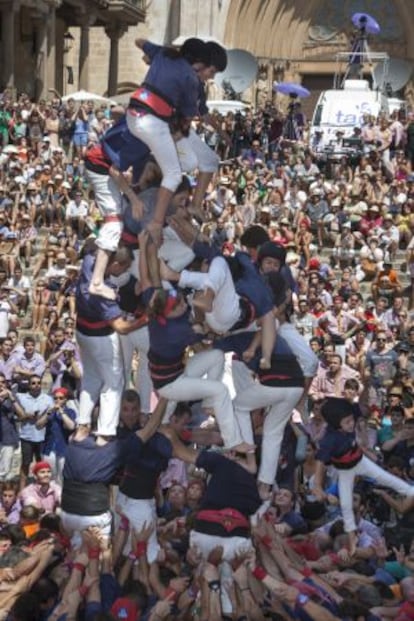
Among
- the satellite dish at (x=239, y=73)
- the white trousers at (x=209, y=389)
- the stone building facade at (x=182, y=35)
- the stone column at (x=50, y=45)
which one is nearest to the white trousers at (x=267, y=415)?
the white trousers at (x=209, y=389)

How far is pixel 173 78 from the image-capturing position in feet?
27.1

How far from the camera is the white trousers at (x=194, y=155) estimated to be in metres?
8.76

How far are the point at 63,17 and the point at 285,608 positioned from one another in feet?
106

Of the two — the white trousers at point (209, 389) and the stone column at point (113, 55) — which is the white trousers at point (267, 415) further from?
the stone column at point (113, 55)

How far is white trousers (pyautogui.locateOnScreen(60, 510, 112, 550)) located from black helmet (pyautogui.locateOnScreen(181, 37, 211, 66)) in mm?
3077

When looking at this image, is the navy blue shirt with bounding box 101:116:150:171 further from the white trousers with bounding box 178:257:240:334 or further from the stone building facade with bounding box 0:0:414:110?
the stone building facade with bounding box 0:0:414:110

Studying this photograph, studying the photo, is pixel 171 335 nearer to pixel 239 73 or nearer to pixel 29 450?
pixel 29 450

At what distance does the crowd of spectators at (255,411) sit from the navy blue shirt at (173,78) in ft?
2.47

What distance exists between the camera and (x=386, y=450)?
11.0 meters

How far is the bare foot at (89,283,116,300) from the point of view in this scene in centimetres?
880

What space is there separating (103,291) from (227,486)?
4.94 feet

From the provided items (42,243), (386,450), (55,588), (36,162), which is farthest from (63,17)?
(55,588)

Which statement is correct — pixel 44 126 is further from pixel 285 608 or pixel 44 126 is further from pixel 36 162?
pixel 285 608

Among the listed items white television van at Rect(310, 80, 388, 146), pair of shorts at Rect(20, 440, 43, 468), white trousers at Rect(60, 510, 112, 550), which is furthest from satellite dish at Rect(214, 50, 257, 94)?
white trousers at Rect(60, 510, 112, 550)
